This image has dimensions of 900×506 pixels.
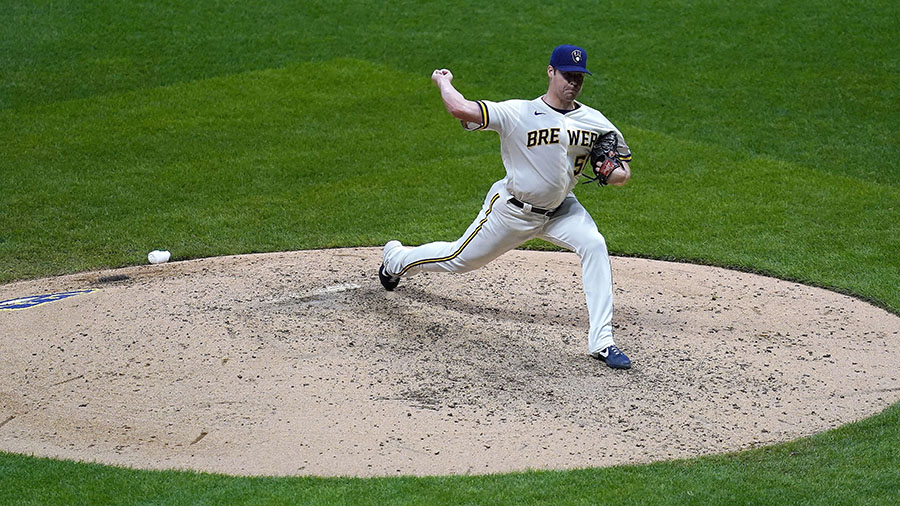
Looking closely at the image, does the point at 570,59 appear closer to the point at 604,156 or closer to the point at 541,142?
the point at 541,142

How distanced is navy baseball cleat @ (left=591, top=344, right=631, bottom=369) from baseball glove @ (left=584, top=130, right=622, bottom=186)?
100 cm

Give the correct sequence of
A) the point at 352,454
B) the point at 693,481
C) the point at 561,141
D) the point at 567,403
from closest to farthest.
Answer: the point at 693,481 → the point at 352,454 → the point at 567,403 → the point at 561,141

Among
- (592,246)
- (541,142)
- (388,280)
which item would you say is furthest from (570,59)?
(388,280)

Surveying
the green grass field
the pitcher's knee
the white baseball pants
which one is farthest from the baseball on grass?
the pitcher's knee

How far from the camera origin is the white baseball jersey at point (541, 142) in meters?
6.22

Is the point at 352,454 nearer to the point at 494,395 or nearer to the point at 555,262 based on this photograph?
the point at 494,395

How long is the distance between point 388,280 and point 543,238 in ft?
4.17

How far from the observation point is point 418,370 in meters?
6.19

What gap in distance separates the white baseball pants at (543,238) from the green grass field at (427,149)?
1423 mm

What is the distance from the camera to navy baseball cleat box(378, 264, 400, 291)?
735 cm

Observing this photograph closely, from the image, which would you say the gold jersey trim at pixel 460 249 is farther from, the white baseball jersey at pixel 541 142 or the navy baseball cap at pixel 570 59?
the navy baseball cap at pixel 570 59

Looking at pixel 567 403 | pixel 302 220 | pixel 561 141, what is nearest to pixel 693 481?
pixel 567 403

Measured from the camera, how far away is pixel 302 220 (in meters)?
9.62

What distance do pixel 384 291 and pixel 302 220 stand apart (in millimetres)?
2375
